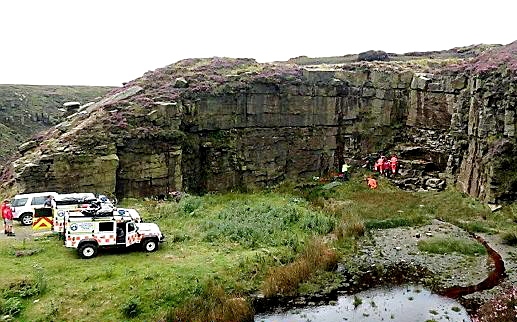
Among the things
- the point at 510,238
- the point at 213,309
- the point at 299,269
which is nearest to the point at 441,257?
the point at 510,238

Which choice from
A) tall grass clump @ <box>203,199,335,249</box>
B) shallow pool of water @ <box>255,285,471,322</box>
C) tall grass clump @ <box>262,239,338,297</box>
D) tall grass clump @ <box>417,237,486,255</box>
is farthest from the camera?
tall grass clump @ <box>203,199,335,249</box>

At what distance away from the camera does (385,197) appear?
36969 millimetres

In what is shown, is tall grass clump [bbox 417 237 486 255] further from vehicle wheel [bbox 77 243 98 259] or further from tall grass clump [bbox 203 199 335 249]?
vehicle wheel [bbox 77 243 98 259]

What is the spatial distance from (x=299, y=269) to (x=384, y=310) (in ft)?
14.4

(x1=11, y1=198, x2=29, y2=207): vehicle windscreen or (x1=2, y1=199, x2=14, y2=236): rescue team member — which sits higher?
(x1=11, y1=198, x2=29, y2=207): vehicle windscreen

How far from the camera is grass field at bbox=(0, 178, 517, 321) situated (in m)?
18.5

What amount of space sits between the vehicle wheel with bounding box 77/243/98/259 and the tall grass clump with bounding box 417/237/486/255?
52.7 feet

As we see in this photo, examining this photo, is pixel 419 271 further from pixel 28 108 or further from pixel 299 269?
pixel 28 108

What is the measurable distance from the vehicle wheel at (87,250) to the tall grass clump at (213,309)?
589cm

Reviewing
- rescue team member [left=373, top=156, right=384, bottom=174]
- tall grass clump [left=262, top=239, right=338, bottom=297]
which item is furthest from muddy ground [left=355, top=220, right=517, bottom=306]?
rescue team member [left=373, top=156, right=384, bottom=174]

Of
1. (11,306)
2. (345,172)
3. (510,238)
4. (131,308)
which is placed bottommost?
(131,308)

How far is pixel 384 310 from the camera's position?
1908 centimetres

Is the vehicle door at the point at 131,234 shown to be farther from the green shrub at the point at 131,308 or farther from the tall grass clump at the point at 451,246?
the tall grass clump at the point at 451,246

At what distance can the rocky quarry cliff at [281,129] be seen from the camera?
3456cm
